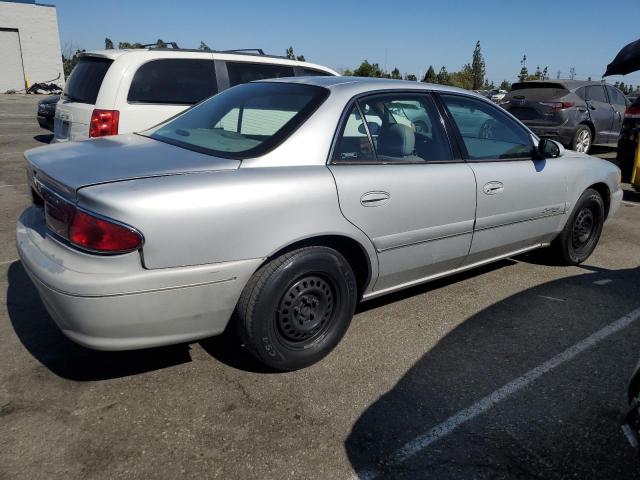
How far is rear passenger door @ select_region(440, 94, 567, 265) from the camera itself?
3707 mm

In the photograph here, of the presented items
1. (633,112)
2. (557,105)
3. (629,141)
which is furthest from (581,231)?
(557,105)

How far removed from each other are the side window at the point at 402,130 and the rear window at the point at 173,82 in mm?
3558

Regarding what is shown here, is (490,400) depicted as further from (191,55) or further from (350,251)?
(191,55)

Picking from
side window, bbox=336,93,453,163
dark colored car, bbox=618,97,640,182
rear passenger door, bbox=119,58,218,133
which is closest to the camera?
side window, bbox=336,93,453,163

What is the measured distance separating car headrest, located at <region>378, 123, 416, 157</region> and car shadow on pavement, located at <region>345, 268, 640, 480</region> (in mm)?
1181

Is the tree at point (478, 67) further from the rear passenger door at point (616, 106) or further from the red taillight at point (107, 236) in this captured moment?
the red taillight at point (107, 236)

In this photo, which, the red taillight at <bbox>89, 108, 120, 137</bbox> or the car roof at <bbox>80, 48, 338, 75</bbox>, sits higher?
the car roof at <bbox>80, 48, 338, 75</bbox>

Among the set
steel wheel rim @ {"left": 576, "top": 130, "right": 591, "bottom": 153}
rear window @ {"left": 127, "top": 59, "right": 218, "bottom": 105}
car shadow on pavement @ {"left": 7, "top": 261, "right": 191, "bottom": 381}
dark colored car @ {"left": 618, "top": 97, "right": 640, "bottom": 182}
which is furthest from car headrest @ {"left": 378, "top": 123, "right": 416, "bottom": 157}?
steel wheel rim @ {"left": 576, "top": 130, "right": 591, "bottom": 153}

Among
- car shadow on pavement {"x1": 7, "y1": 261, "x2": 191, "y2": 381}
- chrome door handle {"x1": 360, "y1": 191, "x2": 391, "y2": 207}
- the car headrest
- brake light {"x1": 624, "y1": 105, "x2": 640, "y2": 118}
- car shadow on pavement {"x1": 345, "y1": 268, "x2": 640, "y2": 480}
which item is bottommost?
car shadow on pavement {"x1": 345, "y1": 268, "x2": 640, "y2": 480}

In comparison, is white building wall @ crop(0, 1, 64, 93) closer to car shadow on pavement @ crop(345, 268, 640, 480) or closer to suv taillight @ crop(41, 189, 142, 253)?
suv taillight @ crop(41, 189, 142, 253)

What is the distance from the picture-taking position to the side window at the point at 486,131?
3.74m

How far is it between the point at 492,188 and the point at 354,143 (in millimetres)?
1195

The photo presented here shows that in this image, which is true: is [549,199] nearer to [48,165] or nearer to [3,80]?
[48,165]

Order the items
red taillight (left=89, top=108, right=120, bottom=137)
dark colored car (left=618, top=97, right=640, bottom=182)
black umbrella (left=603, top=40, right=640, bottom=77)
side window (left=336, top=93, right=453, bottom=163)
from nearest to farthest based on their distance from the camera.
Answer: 1. side window (left=336, top=93, right=453, bottom=163)
2. black umbrella (left=603, top=40, right=640, bottom=77)
3. red taillight (left=89, top=108, right=120, bottom=137)
4. dark colored car (left=618, top=97, right=640, bottom=182)
